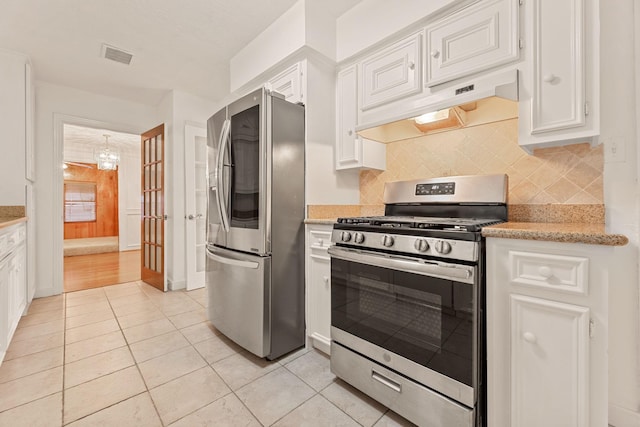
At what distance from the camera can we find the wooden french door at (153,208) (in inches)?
141

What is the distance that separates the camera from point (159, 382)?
5.46ft

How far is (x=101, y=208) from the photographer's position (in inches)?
303

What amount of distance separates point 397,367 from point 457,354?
1.03 feet

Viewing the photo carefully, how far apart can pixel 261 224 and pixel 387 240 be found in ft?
2.86

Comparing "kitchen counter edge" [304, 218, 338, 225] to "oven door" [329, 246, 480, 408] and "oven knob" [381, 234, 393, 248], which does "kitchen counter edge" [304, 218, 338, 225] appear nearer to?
"oven door" [329, 246, 480, 408]

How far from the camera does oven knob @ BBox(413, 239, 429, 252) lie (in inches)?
49.0

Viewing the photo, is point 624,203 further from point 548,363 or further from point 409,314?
point 409,314

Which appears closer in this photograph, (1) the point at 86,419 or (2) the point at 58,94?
(1) the point at 86,419

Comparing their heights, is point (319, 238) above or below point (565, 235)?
below

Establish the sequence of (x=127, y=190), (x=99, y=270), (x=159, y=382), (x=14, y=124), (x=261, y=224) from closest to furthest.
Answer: (x=159, y=382)
(x=261, y=224)
(x=14, y=124)
(x=99, y=270)
(x=127, y=190)

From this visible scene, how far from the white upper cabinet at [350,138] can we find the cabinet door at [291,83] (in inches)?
13.2

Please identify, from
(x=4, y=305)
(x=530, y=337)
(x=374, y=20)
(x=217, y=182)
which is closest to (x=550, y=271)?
(x=530, y=337)

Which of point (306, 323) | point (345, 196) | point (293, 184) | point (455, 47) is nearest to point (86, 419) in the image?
point (306, 323)

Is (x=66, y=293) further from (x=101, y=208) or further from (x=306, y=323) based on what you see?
(x=101, y=208)
